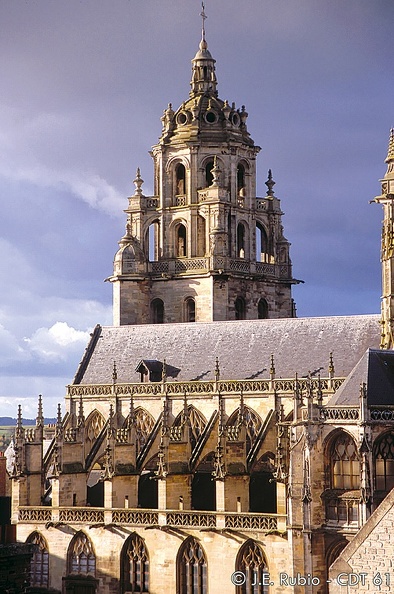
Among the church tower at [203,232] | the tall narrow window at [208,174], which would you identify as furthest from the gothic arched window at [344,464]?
the tall narrow window at [208,174]

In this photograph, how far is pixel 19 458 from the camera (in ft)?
244

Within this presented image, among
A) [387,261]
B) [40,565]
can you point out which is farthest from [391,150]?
[40,565]

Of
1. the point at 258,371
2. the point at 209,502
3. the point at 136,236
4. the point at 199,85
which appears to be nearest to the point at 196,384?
the point at 258,371

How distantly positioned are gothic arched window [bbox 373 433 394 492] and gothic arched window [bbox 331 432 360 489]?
0.90 metres

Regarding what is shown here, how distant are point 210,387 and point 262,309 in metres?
14.8

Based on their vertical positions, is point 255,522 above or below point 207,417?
below

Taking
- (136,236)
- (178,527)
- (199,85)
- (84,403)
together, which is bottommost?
(178,527)

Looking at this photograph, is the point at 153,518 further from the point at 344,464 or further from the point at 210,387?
the point at 344,464

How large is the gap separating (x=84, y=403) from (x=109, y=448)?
9941 millimetres

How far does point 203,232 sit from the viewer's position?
86875 mm

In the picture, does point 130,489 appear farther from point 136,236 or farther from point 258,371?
point 136,236

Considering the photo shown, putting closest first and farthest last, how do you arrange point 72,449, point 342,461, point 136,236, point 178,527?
1. point 342,461
2. point 178,527
3. point 72,449
4. point 136,236

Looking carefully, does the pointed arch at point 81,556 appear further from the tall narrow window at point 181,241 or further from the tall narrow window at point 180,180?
the tall narrow window at point 180,180

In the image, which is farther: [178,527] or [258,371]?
[258,371]
